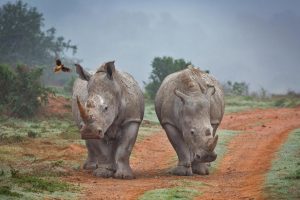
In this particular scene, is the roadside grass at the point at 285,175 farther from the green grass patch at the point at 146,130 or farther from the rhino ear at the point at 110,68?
the green grass patch at the point at 146,130

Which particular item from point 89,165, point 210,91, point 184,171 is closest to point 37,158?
point 89,165

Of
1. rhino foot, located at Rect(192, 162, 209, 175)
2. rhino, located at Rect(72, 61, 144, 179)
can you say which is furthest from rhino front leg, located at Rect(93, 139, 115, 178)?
rhino foot, located at Rect(192, 162, 209, 175)

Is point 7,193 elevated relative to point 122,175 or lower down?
elevated

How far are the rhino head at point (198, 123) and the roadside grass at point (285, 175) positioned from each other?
1.31 m

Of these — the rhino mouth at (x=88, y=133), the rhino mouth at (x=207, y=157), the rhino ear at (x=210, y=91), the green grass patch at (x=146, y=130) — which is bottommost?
the green grass patch at (x=146, y=130)

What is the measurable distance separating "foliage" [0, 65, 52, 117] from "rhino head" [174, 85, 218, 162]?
14.0 metres

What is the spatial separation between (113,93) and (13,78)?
15.3 metres

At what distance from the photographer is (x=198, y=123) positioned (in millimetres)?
14656

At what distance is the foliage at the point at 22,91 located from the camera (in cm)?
2820

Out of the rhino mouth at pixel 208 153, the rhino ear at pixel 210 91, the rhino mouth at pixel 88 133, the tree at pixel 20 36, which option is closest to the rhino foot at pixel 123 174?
the rhino mouth at pixel 88 133

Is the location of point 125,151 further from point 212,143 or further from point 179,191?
point 179,191

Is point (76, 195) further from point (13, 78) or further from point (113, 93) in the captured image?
point (13, 78)

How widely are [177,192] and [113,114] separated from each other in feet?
9.73

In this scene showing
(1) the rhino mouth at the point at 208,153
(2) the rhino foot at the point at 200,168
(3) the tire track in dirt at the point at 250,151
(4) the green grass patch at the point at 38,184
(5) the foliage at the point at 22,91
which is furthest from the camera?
(5) the foliage at the point at 22,91
